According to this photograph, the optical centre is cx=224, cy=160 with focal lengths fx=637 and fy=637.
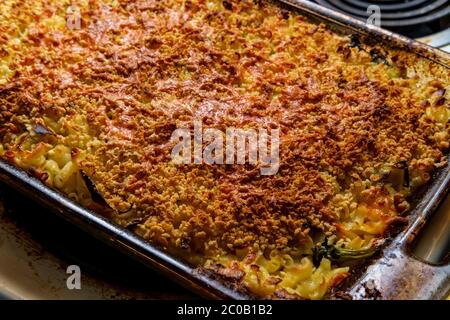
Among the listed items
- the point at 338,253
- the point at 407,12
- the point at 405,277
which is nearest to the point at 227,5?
the point at 407,12

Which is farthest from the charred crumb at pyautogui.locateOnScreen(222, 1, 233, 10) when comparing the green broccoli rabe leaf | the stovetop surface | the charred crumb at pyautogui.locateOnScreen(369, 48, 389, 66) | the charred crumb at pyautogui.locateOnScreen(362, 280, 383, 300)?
the charred crumb at pyautogui.locateOnScreen(362, 280, 383, 300)

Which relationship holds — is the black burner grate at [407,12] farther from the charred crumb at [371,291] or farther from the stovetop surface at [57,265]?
the stovetop surface at [57,265]

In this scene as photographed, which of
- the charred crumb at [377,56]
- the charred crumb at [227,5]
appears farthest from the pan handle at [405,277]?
the charred crumb at [227,5]

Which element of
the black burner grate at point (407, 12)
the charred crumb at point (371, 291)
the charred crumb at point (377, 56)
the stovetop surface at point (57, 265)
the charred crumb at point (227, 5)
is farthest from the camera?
the black burner grate at point (407, 12)

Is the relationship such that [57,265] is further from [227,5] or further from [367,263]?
[227,5]

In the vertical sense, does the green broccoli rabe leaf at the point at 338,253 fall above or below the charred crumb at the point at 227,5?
below

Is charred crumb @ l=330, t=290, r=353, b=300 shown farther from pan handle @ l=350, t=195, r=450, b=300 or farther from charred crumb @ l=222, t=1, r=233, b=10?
charred crumb @ l=222, t=1, r=233, b=10
